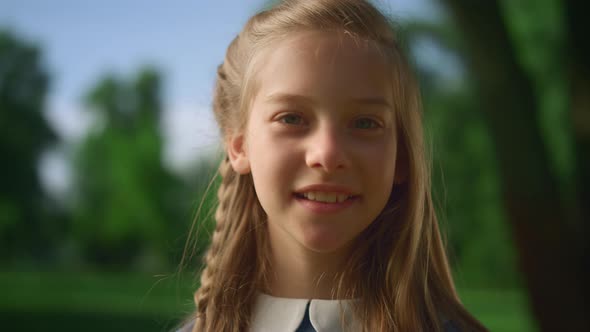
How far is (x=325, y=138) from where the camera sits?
1624 mm

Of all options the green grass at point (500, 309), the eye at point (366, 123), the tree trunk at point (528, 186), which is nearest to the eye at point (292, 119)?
the eye at point (366, 123)

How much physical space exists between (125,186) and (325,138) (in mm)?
21687

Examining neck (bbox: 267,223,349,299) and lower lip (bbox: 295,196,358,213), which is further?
neck (bbox: 267,223,349,299)

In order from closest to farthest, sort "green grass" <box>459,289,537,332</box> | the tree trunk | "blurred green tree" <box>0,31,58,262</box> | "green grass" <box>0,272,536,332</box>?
the tree trunk < "green grass" <box>459,289,537,332</box> < "green grass" <box>0,272,536,332</box> < "blurred green tree" <box>0,31,58,262</box>

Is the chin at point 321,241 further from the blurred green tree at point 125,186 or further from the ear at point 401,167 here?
the blurred green tree at point 125,186

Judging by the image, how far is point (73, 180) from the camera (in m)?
21.8

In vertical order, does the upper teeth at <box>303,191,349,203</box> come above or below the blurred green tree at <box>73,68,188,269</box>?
above

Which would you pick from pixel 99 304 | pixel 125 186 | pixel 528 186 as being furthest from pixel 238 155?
pixel 125 186

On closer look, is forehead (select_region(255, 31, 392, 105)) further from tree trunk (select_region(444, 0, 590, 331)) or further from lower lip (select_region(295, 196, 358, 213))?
tree trunk (select_region(444, 0, 590, 331))

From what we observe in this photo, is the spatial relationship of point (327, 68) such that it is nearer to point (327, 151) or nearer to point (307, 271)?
point (327, 151)

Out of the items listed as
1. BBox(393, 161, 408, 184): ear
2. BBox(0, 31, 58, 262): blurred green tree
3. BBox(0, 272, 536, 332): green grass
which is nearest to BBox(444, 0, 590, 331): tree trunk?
BBox(0, 272, 536, 332): green grass

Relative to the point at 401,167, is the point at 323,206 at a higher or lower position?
lower

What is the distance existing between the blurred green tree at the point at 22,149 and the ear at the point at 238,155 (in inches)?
557

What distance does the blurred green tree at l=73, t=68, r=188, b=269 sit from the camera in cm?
2167
